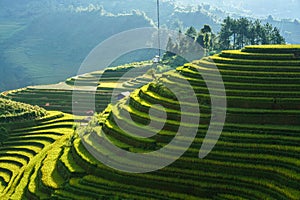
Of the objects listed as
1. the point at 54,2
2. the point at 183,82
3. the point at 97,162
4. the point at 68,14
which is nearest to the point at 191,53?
the point at 183,82

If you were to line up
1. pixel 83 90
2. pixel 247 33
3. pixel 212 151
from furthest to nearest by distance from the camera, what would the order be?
pixel 247 33
pixel 83 90
pixel 212 151

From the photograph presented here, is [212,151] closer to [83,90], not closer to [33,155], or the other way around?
[33,155]

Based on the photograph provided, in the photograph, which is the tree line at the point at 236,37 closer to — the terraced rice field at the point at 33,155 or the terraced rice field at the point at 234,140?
the terraced rice field at the point at 33,155

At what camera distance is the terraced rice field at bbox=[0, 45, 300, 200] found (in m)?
18.5

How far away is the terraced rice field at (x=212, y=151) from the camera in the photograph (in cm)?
1852

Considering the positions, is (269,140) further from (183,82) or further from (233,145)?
(183,82)

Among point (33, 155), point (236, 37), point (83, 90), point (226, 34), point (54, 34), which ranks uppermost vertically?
point (226, 34)

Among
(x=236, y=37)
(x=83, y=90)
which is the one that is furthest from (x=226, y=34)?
(x=83, y=90)

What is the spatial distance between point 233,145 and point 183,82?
756cm

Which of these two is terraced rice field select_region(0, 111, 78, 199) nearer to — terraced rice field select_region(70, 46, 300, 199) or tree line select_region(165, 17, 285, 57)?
terraced rice field select_region(70, 46, 300, 199)

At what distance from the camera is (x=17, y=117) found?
124 ft

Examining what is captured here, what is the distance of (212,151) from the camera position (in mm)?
20031

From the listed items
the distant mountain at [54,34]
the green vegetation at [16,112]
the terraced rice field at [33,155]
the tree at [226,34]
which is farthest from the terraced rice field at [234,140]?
the distant mountain at [54,34]

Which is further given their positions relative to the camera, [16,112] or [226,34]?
[226,34]
